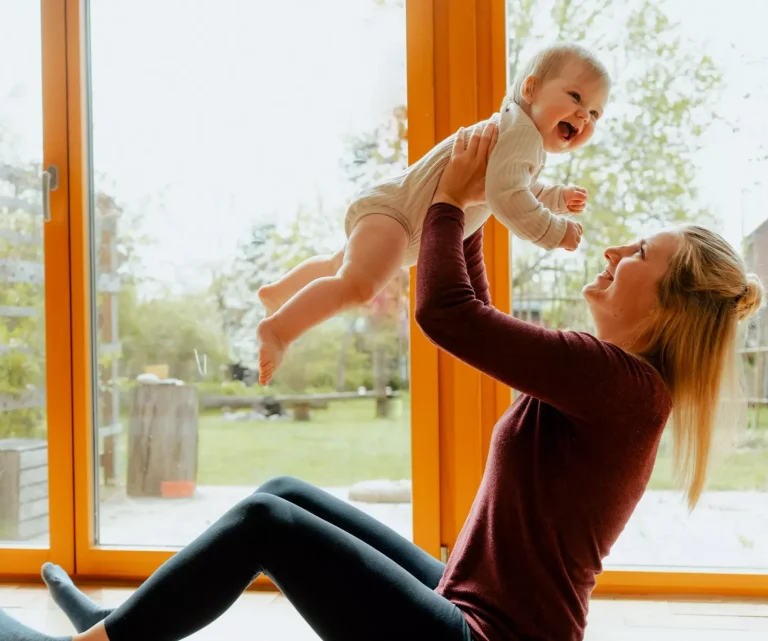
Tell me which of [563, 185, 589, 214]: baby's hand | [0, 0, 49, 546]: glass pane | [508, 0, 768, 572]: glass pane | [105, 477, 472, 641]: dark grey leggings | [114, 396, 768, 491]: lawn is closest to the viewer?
[105, 477, 472, 641]: dark grey leggings

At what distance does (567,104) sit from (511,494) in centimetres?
61

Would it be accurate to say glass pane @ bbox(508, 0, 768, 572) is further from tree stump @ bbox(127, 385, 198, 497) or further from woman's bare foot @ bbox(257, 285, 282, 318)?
tree stump @ bbox(127, 385, 198, 497)

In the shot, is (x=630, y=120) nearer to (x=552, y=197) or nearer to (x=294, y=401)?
(x=552, y=197)

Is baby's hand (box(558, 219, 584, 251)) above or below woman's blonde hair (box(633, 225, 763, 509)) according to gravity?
above

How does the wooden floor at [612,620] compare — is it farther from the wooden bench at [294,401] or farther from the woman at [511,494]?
the woman at [511,494]

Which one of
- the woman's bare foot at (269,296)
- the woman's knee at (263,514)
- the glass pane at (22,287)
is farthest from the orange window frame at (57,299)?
the woman's knee at (263,514)

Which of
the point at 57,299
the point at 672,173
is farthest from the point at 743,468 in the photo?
the point at 57,299

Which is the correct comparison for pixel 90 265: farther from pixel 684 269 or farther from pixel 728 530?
pixel 728 530

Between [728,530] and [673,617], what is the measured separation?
1.09 feet

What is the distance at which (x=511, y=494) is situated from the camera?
1152 millimetres

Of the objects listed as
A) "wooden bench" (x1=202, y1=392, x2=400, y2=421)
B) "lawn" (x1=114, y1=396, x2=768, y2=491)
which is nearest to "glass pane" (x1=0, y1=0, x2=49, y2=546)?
"lawn" (x1=114, y1=396, x2=768, y2=491)

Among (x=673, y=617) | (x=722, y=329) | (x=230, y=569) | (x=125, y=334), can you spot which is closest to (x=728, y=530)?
(x=673, y=617)

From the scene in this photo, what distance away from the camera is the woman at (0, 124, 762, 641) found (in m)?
1.09

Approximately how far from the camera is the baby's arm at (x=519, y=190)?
1211mm
